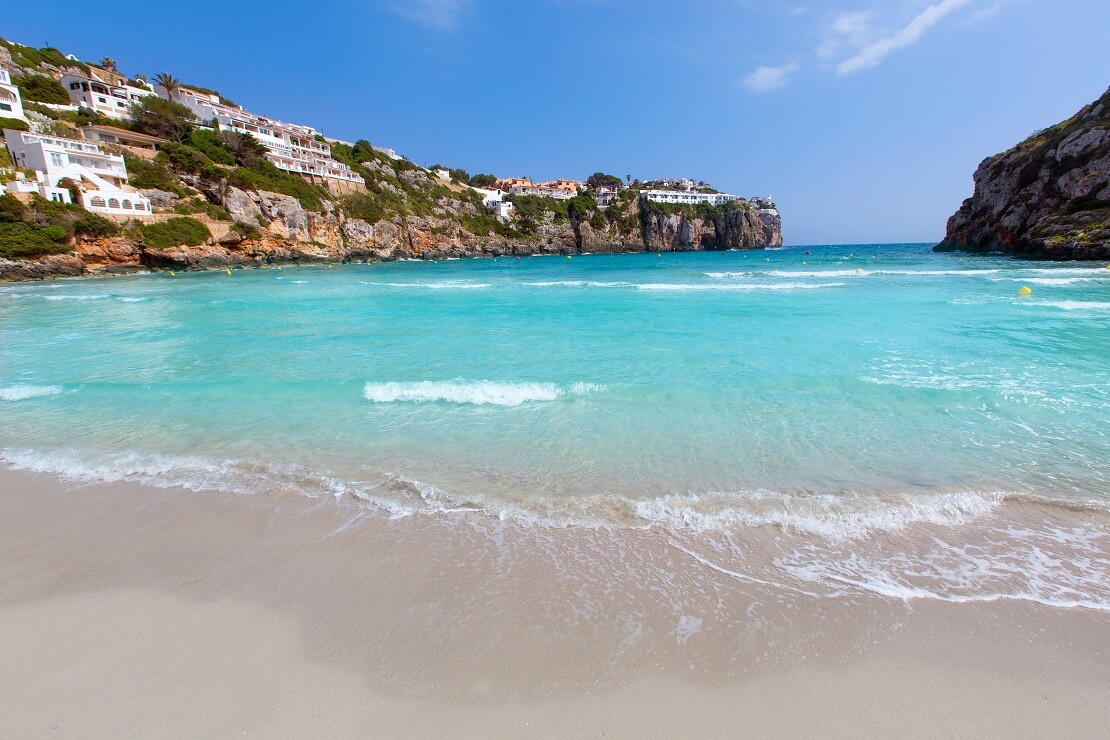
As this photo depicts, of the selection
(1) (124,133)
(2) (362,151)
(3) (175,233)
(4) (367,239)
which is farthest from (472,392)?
(2) (362,151)

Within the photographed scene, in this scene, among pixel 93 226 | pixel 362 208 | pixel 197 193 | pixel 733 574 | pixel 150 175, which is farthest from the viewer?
pixel 362 208

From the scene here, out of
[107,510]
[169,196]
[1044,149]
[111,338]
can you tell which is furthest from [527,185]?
[107,510]

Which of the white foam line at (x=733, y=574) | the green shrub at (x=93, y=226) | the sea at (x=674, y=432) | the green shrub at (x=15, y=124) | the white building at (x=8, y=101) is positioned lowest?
the white foam line at (x=733, y=574)

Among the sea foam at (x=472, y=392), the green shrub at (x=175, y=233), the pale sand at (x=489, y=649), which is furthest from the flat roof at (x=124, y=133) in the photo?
the pale sand at (x=489, y=649)

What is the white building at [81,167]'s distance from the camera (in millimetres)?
40719

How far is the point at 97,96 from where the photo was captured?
57.7m

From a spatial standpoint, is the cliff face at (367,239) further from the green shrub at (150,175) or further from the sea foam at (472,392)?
the sea foam at (472,392)

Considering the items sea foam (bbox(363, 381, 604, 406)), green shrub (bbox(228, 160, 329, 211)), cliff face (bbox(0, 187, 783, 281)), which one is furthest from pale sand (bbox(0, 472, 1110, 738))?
green shrub (bbox(228, 160, 329, 211))

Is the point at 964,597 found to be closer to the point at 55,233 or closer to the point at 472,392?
the point at 472,392

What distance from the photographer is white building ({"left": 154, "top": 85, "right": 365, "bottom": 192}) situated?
227ft

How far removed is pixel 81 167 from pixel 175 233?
938 centimetres

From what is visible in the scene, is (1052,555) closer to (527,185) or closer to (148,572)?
(148,572)

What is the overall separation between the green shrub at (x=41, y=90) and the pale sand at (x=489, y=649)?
83108 mm

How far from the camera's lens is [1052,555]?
380 cm
